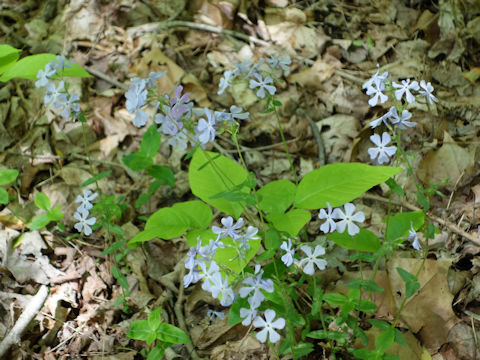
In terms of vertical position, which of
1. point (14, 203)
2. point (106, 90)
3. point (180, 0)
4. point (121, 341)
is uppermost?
point (180, 0)

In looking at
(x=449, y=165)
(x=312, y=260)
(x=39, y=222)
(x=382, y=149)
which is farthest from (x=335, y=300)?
(x=39, y=222)

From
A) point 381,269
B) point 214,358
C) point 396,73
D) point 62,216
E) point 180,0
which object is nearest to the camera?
point 214,358

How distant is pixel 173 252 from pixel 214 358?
2.64 ft

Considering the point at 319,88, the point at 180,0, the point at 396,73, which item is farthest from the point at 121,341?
the point at 180,0

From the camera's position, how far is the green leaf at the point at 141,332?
2018 millimetres

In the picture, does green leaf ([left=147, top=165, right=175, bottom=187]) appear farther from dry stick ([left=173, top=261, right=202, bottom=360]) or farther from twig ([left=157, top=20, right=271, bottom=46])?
twig ([left=157, top=20, right=271, bottom=46])

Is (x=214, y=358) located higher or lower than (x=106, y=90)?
lower

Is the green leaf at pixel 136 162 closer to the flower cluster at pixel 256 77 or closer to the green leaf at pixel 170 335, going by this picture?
the flower cluster at pixel 256 77

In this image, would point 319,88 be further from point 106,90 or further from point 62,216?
point 62,216

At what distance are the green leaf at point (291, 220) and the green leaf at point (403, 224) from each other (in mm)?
399

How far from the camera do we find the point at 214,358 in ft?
7.27

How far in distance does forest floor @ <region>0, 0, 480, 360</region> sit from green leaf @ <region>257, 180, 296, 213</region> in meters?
0.55

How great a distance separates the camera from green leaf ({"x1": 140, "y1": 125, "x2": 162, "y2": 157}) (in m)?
2.91

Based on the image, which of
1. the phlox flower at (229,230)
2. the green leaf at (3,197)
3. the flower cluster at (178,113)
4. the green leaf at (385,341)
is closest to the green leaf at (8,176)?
the green leaf at (3,197)
